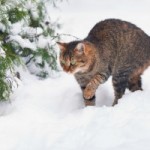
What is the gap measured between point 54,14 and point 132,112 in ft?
11.6

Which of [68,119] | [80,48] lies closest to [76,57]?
[80,48]

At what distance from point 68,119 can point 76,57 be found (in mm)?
625

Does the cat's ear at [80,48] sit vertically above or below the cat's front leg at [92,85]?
above

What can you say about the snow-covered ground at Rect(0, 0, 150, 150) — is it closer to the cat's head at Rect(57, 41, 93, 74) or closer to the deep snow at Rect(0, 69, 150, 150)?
the deep snow at Rect(0, 69, 150, 150)

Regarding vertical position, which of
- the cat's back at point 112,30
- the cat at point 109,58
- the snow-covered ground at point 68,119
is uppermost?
the cat's back at point 112,30

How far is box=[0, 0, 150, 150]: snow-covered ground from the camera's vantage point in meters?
4.43

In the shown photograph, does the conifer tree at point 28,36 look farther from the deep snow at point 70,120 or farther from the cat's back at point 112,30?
the cat's back at point 112,30

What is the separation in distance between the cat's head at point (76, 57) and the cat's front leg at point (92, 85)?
132 millimetres

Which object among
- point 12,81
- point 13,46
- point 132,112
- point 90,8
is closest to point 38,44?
point 13,46

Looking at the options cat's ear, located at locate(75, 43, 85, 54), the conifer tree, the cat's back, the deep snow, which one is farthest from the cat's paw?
the conifer tree

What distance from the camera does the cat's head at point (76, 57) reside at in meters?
5.25

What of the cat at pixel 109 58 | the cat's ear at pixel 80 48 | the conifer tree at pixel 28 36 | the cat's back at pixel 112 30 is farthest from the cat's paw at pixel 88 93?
the conifer tree at pixel 28 36

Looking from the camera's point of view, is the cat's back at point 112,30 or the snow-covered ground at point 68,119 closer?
the snow-covered ground at point 68,119

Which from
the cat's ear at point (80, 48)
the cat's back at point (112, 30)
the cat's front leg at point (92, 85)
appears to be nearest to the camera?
the cat's ear at point (80, 48)
